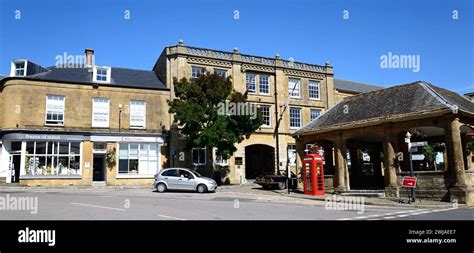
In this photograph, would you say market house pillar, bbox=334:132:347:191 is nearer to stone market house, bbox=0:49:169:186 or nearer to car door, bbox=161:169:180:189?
car door, bbox=161:169:180:189

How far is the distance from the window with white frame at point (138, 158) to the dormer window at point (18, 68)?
31.5 ft

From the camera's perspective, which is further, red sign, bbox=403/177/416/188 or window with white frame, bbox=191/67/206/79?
window with white frame, bbox=191/67/206/79

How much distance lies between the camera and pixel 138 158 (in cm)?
3188

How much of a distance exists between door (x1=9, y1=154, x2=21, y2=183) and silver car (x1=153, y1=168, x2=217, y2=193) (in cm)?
1281

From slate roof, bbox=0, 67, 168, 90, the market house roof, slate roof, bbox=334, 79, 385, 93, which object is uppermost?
slate roof, bbox=334, 79, 385, 93

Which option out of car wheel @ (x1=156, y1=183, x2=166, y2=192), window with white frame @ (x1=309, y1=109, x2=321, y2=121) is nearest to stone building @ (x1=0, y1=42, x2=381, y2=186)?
window with white frame @ (x1=309, y1=109, x2=321, y2=121)

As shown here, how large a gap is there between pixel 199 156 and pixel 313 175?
13584 mm

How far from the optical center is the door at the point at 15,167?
28750 mm

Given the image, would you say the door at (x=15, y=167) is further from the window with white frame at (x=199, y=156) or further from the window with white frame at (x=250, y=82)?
the window with white frame at (x=250, y=82)

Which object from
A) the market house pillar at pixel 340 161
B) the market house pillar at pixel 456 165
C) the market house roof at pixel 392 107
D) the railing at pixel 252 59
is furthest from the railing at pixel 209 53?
the market house pillar at pixel 456 165

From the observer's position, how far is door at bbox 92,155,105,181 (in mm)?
31750
